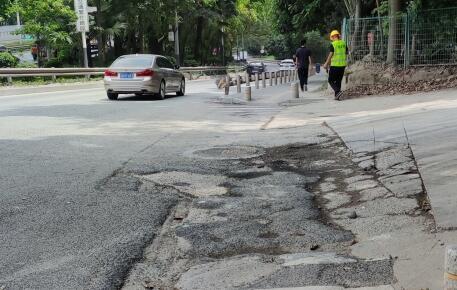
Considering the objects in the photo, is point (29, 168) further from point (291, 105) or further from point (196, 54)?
point (196, 54)

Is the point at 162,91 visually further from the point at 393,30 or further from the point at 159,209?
the point at 159,209

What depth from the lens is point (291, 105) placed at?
16.3 metres

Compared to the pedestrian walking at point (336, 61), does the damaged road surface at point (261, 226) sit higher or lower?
lower

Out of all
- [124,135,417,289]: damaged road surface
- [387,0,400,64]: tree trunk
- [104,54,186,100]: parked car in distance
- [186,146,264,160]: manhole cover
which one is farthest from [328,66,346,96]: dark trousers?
[124,135,417,289]: damaged road surface

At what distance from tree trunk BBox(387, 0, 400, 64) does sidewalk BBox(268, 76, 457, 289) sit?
220cm

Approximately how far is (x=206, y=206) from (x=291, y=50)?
9860cm

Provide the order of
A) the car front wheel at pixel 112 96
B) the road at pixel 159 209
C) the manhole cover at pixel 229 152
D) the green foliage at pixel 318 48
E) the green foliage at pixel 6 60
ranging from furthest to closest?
the green foliage at pixel 318 48 < the green foliage at pixel 6 60 < the car front wheel at pixel 112 96 < the manhole cover at pixel 229 152 < the road at pixel 159 209

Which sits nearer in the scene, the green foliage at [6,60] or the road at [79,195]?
the road at [79,195]

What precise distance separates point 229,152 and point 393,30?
9.55 m

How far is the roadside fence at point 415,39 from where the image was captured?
1525cm

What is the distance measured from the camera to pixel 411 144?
7.45 m

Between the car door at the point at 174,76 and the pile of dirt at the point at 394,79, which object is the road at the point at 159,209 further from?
the car door at the point at 174,76

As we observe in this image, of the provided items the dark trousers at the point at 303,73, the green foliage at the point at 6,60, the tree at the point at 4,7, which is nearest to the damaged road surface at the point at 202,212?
the dark trousers at the point at 303,73

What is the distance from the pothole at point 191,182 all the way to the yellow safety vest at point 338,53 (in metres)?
9.21
